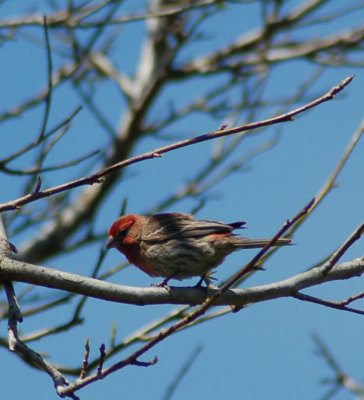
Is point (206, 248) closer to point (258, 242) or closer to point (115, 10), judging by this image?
point (258, 242)

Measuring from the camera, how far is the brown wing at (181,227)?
6.97m

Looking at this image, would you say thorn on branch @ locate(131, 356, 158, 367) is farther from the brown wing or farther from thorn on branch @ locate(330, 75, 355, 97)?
the brown wing

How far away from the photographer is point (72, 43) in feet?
27.9

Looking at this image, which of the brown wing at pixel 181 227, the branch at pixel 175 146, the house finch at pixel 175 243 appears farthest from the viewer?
the brown wing at pixel 181 227

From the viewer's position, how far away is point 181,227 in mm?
7312

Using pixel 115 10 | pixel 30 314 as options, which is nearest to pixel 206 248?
pixel 30 314

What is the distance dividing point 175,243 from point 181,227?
1.05ft

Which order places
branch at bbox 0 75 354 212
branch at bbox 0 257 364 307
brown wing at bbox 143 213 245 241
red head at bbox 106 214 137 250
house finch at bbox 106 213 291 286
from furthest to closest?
1. red head at bbox 106 214 137 250
2. brown wing at bbox 143 213 245 241
3. house finch at bbox 106 213 291 286
4. branch at bbox 0 257 364 307
5. branch at bbox 0 75 354 212

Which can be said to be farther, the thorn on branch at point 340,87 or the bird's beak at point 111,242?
the bird's beak at point 111,242

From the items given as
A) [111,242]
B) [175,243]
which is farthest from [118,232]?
[175,243]

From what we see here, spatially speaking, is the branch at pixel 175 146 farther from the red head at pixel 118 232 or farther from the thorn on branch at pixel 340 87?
the red head at pixel 118 232

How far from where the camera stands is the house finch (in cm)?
674

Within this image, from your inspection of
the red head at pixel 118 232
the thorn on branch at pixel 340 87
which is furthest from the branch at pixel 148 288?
the red head at pixel 118 232

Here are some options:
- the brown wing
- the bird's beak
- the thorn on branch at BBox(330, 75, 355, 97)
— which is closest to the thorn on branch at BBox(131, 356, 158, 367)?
the thorn on branch at BBox(330, 75, 355, 97)
